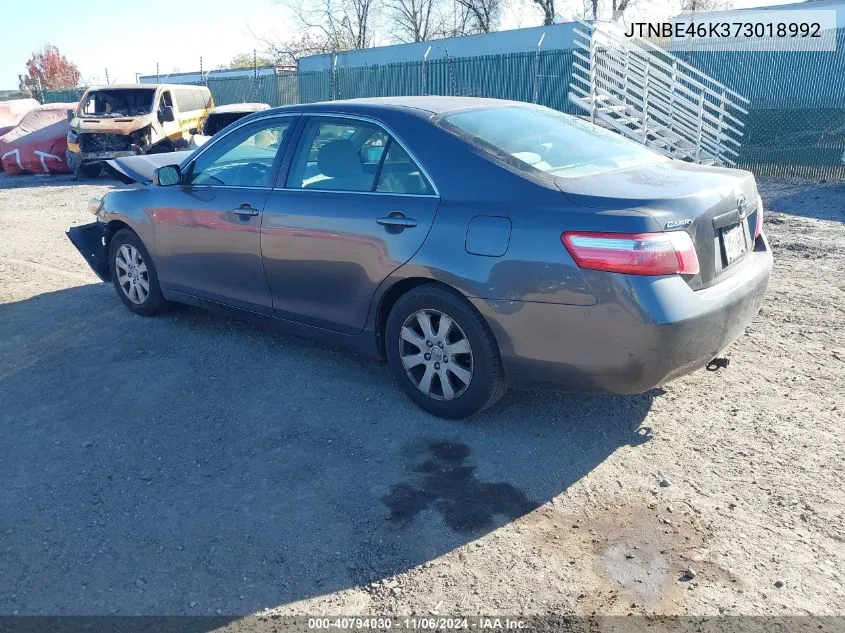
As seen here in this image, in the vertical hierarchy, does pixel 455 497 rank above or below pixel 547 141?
below

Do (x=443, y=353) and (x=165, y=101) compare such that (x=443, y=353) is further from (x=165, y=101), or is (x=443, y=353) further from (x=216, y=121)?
(x=165, y=101)

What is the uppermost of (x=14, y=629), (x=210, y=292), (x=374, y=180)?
(x=374, y=180)

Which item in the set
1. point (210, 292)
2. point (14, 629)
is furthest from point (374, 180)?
point (14, 629)

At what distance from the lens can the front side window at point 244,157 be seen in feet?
16.2

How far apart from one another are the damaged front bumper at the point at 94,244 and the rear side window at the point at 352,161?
2.50 metres

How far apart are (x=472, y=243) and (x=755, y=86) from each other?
15.2 meters

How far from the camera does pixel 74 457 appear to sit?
3.92m

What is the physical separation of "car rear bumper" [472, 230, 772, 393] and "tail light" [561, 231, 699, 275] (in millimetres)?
43

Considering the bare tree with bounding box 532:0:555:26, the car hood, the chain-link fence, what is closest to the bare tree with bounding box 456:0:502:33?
the bare tree with bounding box 532:0:555:26

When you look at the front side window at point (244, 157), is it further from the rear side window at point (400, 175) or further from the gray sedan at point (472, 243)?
the rear side window at point (400, 175)

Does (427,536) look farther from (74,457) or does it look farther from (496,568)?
(74,457)

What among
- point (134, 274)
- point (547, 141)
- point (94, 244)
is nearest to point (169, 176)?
point (134, 274)

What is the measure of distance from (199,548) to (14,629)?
71 cm

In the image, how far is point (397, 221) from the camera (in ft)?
13.4
